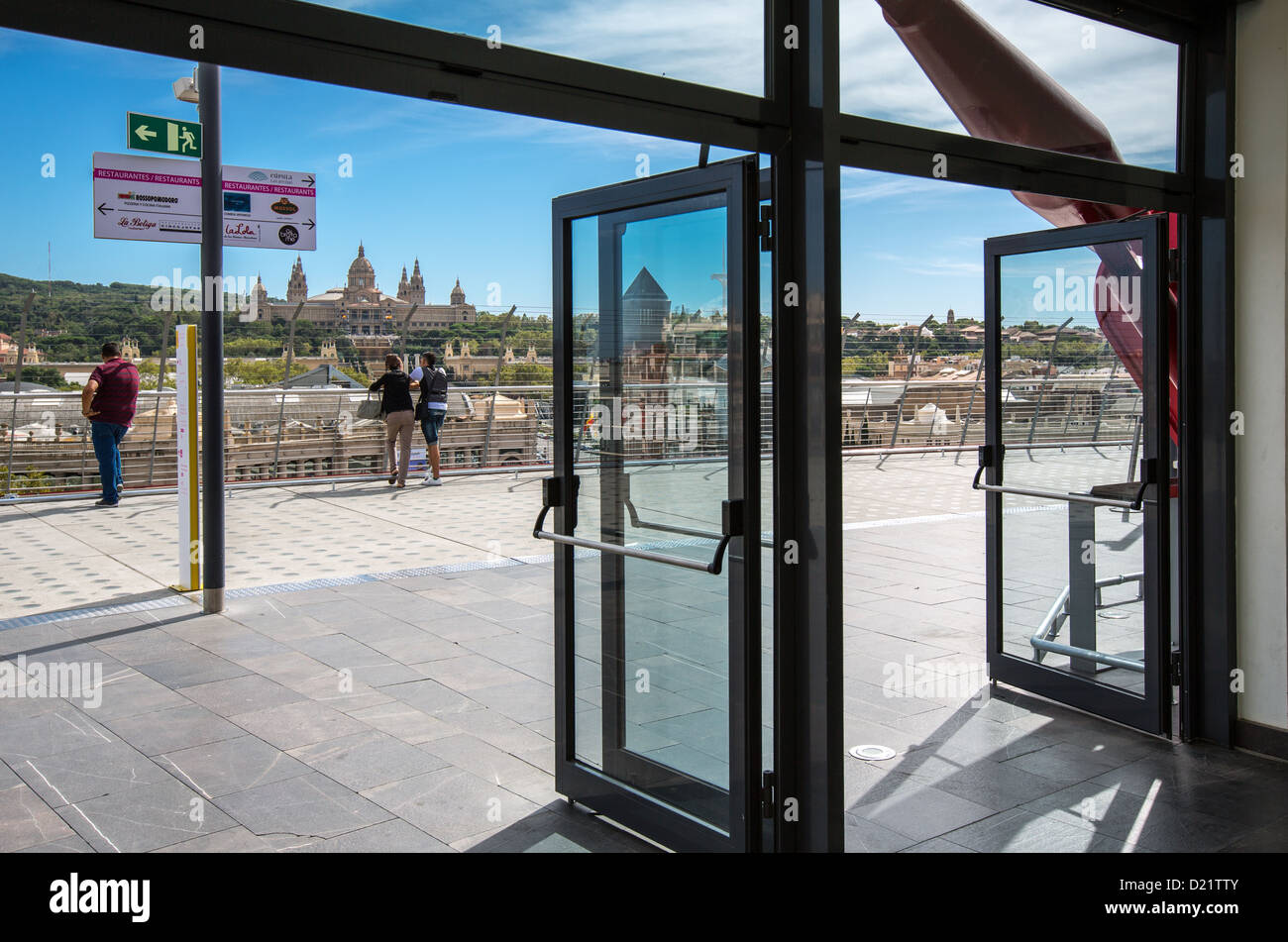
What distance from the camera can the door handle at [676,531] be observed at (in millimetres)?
2766

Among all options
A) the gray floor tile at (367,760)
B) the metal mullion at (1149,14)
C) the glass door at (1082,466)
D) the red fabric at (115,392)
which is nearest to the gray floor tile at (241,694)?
the gray floor tile at (367,760)

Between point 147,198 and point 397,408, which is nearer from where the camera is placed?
point 147,198

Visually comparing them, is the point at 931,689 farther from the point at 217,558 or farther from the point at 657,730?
the point at 217,558

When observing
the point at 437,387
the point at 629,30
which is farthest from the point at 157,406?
the point at 629,30

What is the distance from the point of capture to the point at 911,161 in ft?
9.61

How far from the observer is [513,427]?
43.3 ft

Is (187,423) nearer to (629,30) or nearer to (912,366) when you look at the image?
(629,30)

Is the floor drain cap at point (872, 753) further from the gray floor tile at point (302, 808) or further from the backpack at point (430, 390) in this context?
the backpack at point (430, 390)

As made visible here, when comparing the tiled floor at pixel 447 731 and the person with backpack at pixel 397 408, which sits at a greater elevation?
the person with backpack at pixel 397 408

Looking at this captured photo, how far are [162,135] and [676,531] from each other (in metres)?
4.50

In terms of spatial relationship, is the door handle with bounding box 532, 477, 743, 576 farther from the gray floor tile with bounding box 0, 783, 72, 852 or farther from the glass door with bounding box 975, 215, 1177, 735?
the glass door with bounding box 975, 215, 1177, 735

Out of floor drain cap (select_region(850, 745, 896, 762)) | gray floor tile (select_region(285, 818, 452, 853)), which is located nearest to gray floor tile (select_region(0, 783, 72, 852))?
gray floor tile (select_region(285, 818, 452, 853))

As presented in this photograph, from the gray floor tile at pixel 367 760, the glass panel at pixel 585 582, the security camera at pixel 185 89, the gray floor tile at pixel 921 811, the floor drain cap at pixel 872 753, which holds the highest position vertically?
the security camera at pixel 185 89

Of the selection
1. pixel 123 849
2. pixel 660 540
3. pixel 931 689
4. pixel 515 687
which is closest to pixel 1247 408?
pixel 931 689
